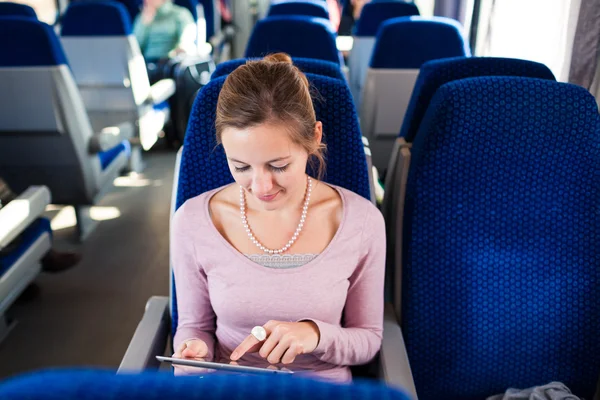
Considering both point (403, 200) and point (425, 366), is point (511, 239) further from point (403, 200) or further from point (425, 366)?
point (425, 366)

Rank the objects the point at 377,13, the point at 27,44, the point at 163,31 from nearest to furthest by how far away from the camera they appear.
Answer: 1. the point at 27,44
2. the point at 377,13
3. the point at 163,31

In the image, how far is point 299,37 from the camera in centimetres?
261

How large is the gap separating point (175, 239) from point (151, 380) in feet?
2.49

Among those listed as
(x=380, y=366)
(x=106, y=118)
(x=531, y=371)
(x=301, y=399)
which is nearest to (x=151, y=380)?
(x=301, y=399)

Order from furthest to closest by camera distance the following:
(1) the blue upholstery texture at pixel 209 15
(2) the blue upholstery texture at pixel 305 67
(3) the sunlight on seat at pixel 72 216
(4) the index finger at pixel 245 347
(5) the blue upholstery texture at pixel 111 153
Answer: (1) the blue upholstery texture at pixel 209 15, (3) the sunlight on seat at pixel 72 216, (5) the blue upholstery texture at pixel 111 153, (2) the blue upholstery texture at pixel 305 67, (4) the index finger at pixel 245 347

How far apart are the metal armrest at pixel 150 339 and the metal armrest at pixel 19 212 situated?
92cm

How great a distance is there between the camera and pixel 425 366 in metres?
1.26

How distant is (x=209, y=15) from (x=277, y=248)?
5546 mm

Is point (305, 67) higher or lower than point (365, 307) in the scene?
higher

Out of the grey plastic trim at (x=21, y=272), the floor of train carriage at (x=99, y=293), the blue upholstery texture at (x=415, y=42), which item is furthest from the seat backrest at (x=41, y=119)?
the blue upholstery texture at (x=415, y=42)

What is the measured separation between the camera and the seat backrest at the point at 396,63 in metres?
2.57

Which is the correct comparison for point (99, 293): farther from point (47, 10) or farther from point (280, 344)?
point (47, 10)

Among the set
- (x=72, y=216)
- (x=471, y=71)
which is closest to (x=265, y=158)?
(x=471, y=71)

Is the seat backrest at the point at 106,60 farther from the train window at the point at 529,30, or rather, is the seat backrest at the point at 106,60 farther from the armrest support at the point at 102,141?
the train window at the point at 529,30
